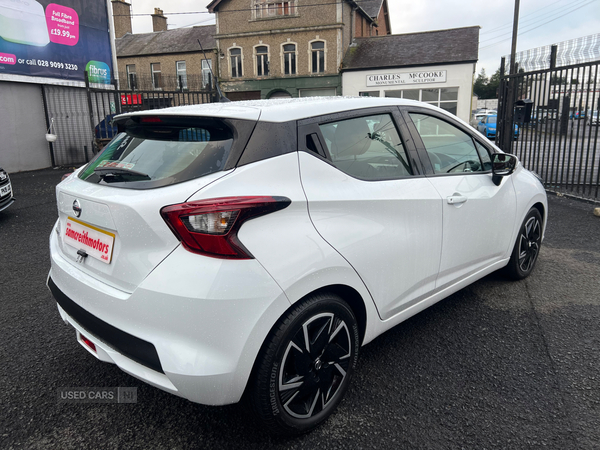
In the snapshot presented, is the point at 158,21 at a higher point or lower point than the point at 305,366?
higher

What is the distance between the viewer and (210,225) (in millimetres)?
1836

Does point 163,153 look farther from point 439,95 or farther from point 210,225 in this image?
point 439,95

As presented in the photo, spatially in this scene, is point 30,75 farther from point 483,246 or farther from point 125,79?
point 125,79

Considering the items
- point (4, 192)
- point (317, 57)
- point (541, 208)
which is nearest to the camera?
point (541, 208)

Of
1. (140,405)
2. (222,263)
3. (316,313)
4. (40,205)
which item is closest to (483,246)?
(316,313)

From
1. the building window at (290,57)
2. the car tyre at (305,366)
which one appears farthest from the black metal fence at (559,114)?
the building window at (290,57)

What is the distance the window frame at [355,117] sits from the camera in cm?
222

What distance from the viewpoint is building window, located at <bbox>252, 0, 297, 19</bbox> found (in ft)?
107

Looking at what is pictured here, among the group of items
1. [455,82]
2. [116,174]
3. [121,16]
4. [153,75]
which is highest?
[121,16]

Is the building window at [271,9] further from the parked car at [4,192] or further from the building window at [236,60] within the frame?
the parked car at [4,192]

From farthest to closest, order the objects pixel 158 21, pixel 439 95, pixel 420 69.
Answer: pixel 158 21, pixel 439 95, pixel 420 69

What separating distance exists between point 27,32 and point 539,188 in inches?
579

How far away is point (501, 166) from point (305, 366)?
2.31 metres

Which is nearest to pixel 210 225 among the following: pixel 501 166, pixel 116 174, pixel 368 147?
pixel 116 174
